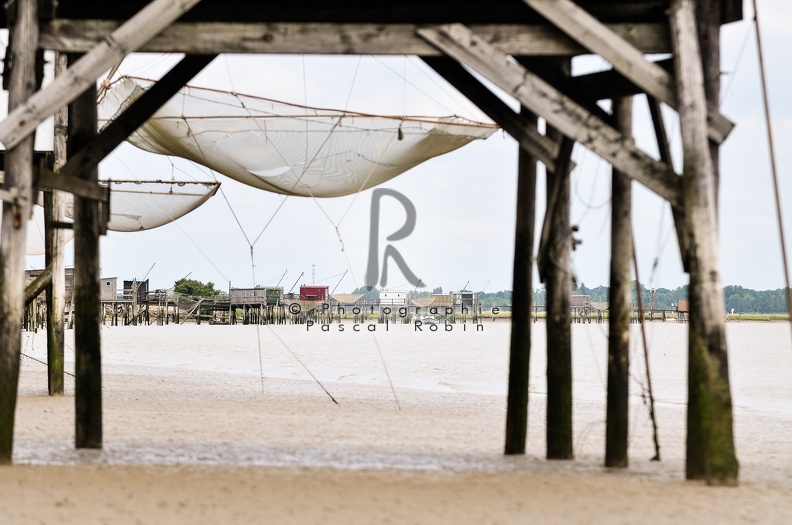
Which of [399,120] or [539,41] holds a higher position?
[399,120]

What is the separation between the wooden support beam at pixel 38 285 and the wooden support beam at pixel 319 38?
617cm

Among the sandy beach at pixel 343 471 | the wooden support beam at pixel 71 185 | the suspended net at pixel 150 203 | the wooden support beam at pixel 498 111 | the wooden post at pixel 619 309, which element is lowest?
the sandy beach at pixel 343 471

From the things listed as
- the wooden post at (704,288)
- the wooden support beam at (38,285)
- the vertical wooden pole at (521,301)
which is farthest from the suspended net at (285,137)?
the wooden post at (704,288)

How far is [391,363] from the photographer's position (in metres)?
25.9

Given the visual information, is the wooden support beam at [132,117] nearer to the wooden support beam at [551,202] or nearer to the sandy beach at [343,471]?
the sandy beach at [343,471]

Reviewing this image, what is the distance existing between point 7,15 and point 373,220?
1222cm

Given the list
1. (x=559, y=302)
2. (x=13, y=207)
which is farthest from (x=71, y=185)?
(x=559, y=302)

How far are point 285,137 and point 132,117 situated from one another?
7143 millimetres

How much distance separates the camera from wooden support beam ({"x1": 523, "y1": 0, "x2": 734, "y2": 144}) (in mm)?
5609

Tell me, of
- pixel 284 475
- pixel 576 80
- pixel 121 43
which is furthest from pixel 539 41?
pixel 284 475

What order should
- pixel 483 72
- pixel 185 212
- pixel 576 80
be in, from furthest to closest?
pixel 185 212 < pixel 576 80 < pixel 483 72

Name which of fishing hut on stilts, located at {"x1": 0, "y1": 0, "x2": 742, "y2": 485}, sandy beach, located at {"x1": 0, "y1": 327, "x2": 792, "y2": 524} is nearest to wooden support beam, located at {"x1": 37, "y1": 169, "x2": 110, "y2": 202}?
fishing hut on stilts, located at {"x1": 0, "y1": 0, "x2": 742, "y2": 485}

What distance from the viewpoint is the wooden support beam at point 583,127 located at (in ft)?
18.3

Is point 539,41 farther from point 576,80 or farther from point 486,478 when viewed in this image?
point 486,478
